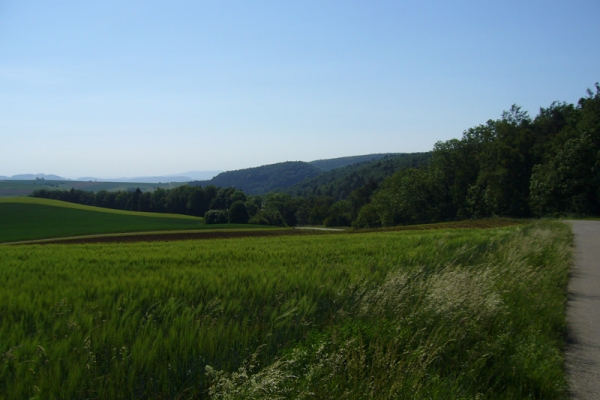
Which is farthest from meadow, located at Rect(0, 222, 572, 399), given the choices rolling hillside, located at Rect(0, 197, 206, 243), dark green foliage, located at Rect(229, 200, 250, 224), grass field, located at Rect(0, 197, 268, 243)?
dark green foliage, located at Rect(229, 200, 250, 224)

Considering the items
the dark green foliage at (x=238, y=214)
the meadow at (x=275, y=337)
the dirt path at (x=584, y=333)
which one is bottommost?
the dark green foliage at (x=238, y=214)

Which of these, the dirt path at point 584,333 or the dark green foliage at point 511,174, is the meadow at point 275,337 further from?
the dark green foliage at point 511,174

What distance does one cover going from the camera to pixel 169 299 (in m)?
5.23

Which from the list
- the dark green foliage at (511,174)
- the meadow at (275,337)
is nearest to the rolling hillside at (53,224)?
the dark green foliage at (511,174)

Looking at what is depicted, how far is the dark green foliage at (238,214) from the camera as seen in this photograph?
3369 inches

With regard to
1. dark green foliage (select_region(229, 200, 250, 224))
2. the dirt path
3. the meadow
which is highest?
the meadow

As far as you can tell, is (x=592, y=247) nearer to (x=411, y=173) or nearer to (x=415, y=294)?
(x=415, y=294)

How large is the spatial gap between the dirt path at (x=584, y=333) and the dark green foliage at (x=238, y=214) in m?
75.4

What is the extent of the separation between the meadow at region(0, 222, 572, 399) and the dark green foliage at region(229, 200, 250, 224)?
78.0 metres

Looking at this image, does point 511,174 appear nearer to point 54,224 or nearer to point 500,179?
point 500,179

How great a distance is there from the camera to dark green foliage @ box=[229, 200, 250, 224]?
85.6 m

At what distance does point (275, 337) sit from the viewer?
15.5ft

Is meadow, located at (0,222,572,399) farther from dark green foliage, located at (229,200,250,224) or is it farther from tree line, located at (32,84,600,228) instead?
dark green foliage, located at (229,200,250,224)

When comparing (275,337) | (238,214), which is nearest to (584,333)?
(275,337)
